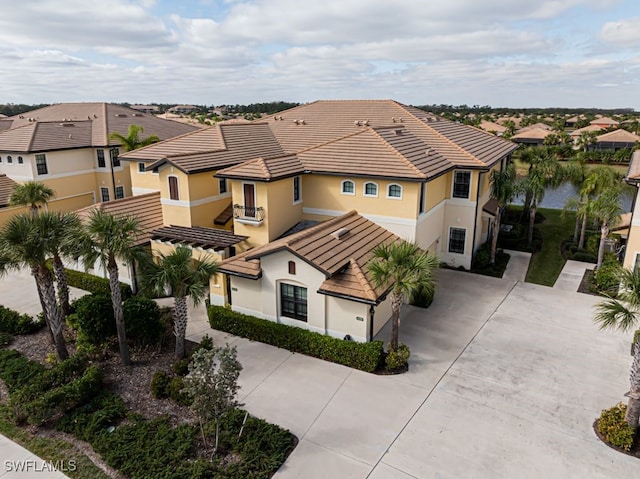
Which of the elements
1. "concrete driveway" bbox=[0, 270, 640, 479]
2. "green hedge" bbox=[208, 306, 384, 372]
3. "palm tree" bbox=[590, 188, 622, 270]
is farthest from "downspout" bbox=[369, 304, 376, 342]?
"palm tree" bbox=[590, 188, 622, 270]

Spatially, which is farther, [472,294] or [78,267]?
[78,267]

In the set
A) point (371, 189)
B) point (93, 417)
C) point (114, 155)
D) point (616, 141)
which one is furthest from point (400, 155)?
Result: point (616, 141)

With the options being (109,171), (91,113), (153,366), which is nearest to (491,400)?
(153,366)

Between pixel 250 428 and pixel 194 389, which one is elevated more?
pixel 194 389

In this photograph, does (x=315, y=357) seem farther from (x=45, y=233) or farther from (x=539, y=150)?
(x=539, y=150)

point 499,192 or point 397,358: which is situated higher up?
point 499,192

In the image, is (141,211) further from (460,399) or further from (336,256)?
(460,399)

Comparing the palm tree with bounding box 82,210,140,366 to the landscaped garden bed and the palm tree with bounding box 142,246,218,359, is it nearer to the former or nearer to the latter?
the palm tree with bounding box 142,246,218,359
